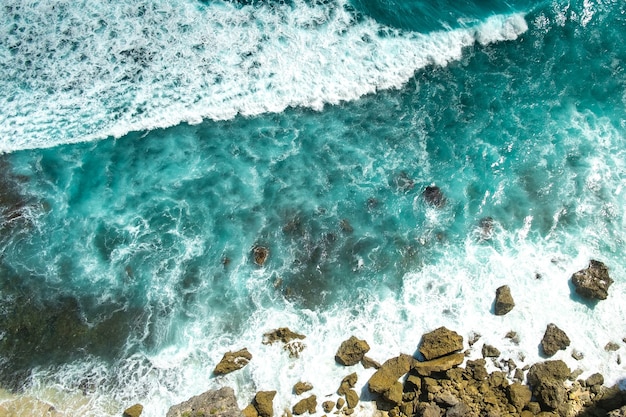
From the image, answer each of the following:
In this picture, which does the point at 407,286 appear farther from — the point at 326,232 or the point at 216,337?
the point at 216,337

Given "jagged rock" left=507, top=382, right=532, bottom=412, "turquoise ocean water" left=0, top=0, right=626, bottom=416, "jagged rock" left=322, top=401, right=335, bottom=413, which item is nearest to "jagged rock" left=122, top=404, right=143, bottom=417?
"turquoise ocean water" left=0, top=0, right=626, bottom=416

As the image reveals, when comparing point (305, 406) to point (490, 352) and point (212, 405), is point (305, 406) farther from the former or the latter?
point (490, 352)

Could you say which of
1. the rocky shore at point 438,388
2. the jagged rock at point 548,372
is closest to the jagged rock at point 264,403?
the rocky shore at point 438,388

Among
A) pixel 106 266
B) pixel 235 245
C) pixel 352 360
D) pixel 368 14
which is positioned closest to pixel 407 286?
pixel 352 360

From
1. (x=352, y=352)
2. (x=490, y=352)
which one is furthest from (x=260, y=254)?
A: (x=490, y=352)

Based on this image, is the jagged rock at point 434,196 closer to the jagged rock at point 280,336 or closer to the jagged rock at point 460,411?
the jagged rock at point 280,336
